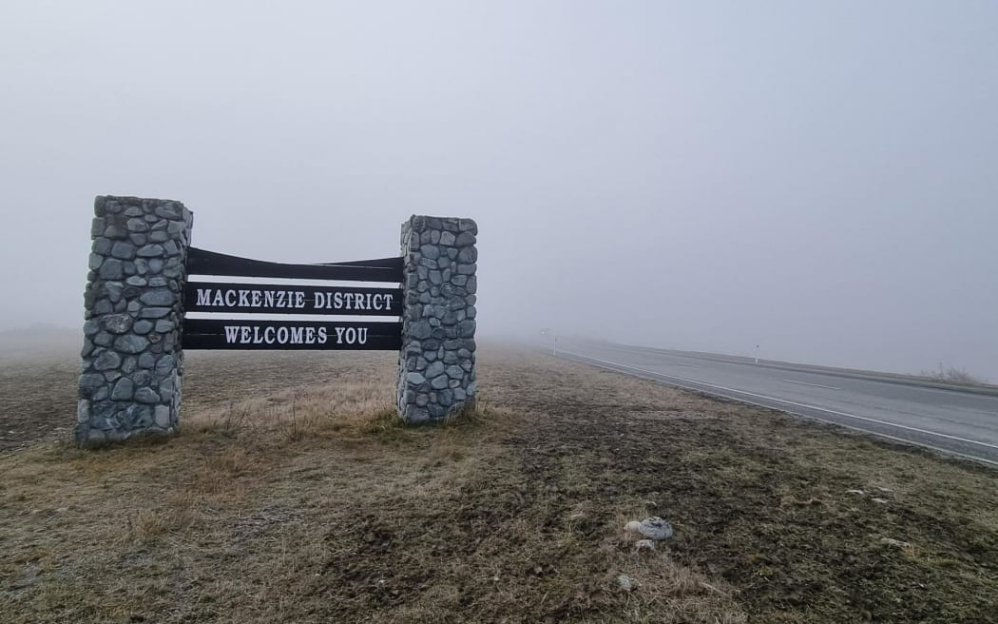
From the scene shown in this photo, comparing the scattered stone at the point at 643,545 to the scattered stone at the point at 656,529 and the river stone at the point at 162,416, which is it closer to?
the scattered stone at the point at 656,529

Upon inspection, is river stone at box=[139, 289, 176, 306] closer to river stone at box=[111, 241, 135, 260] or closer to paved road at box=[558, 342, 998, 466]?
river stone at box=[111, 241, 135, 260]

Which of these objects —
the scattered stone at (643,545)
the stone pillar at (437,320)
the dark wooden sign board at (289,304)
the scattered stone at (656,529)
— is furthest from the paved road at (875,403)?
the dark wooden sign board at (289,304)

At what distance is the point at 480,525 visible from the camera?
4.30 meters

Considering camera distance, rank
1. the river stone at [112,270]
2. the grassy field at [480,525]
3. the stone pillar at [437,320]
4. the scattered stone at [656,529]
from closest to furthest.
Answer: the grassy field at [480,525], the scattered stone at [656,529], the river stone at [112,270], the stone pillar at [437,320]

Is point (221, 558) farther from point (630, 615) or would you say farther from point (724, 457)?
point (724, 457)

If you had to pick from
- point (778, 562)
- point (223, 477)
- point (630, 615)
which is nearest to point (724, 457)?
point (778, 562)

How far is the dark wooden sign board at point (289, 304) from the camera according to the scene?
24.4 feet

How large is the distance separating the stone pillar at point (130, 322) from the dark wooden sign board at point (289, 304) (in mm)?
421

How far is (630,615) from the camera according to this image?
3006mm

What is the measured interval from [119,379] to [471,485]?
537cm

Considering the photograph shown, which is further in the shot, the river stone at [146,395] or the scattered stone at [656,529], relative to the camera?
the river stone at [146,395]

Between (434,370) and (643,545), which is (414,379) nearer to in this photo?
(434,370)

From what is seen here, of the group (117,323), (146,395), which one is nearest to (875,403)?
(146,395)

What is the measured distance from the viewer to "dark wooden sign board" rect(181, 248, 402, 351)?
24.4ft
